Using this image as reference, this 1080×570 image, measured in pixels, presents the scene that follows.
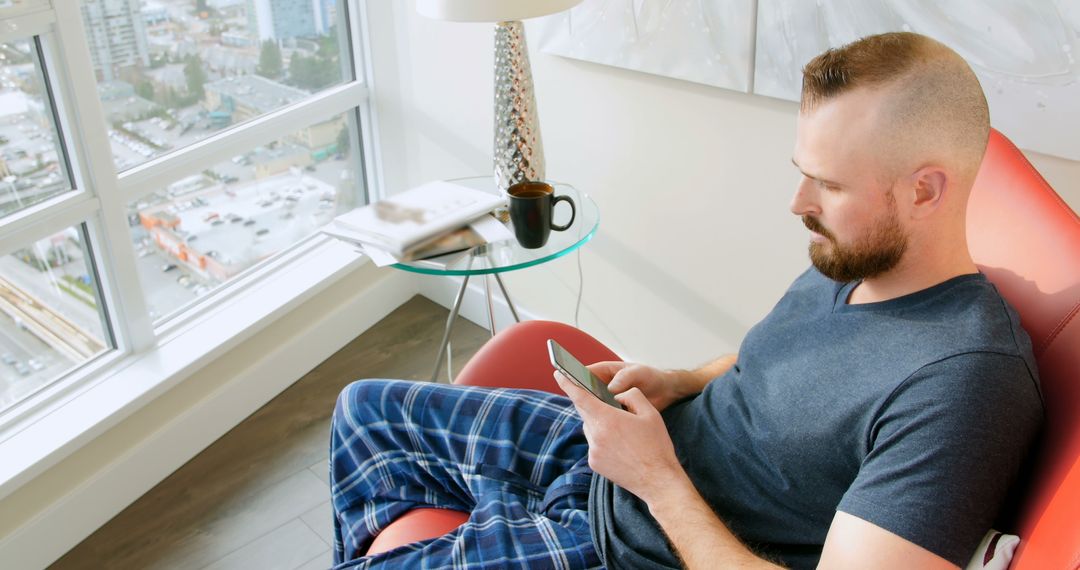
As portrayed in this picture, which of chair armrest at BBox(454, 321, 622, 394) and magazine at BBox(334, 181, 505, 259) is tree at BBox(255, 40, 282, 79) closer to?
magazine at BBox(334, 181, 505, 259)

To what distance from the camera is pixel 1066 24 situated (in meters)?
1.42

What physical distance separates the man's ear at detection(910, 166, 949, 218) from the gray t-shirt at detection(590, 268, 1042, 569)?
100mm

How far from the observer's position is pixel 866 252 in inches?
44.6

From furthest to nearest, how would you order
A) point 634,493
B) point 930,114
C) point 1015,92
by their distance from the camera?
point 1015,92 → point 634,493 → point 930,114

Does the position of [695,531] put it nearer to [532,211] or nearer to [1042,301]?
[1042,301]

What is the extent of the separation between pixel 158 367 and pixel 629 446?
135 cm

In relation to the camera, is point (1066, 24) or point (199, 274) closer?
point (1066, 24)

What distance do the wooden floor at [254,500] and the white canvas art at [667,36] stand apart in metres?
0.98

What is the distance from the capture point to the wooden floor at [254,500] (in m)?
1.98

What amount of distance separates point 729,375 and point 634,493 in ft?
0.83

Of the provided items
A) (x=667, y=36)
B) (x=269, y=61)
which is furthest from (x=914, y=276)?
(x=269, y=61)

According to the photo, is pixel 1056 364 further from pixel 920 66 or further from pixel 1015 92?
pixel 1015 92

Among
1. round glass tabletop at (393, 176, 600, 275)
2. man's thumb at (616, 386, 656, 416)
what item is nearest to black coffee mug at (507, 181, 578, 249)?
round glass tabletop at (393, 176, 600, 275)

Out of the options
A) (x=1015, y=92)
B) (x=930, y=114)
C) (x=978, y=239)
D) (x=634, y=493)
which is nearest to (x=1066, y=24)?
(x=1015, y=92)
